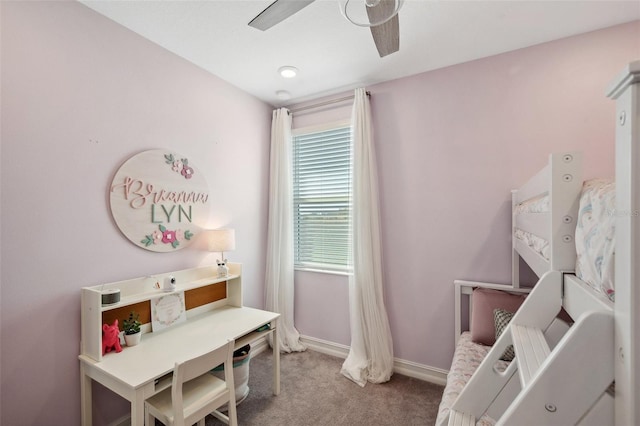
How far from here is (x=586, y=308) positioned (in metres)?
0.71

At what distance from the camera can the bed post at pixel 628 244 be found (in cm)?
53

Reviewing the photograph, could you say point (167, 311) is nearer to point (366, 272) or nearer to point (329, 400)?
point (329, 400)

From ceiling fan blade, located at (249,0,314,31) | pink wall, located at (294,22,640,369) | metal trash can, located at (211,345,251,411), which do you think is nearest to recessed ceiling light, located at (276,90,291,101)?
pink wall, located at (294,22,640,369)

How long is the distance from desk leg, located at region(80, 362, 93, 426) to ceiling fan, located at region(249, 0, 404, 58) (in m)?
2.20

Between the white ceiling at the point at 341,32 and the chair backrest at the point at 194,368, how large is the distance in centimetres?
207

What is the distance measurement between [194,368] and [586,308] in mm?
1634

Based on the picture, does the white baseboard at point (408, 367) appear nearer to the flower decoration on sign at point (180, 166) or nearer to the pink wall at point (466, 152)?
the pink wall at point (466, 152)

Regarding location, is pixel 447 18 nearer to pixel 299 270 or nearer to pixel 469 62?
pixel 469 62

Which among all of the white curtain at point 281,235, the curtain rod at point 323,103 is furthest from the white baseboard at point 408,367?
the curtain rod at point 323,103

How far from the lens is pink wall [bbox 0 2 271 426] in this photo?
4.74ft

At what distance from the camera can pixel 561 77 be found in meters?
2.01

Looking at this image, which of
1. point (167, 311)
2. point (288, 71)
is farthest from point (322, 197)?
point (167, 311)

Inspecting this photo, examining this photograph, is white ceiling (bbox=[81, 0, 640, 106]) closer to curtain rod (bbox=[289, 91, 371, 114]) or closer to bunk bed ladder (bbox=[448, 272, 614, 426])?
curtain rod (bbox=[289, 91, 371, 114])

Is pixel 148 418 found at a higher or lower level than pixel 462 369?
lower
